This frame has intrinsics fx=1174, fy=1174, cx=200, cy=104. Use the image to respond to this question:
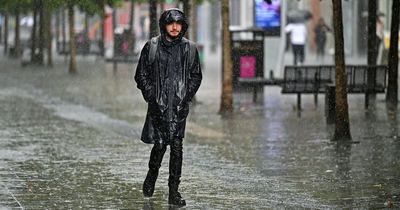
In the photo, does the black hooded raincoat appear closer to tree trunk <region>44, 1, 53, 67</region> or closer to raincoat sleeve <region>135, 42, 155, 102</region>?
raincoat sleeve <region>135, 42, 155, 102</region>

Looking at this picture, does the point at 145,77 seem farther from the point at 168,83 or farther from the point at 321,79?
the point at 321,79

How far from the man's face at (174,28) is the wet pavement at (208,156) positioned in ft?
5.01

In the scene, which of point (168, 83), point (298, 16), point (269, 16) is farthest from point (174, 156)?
point (298, 16)

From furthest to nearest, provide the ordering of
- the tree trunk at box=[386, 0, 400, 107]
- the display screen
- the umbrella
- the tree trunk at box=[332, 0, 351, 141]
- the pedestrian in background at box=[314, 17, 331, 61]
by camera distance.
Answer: the pedestrian in background at box=[314, 17, 331, 61] < the umbrella < the display screen < the tree trunk at box=[386, 0, 400, 107] < the tree trunk at box=[332, 0, 351, 141]

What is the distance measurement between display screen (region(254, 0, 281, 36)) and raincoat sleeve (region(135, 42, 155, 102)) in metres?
21.1

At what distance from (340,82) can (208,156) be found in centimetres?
262

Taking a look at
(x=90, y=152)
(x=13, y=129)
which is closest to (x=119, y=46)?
(x=13, y=129)

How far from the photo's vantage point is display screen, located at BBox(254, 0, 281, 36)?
31.7m

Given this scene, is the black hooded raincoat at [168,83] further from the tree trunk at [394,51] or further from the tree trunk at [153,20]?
the tree trunk at [153,20]

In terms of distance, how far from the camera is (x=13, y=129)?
60.1 feet

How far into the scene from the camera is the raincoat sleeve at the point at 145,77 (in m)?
10.6

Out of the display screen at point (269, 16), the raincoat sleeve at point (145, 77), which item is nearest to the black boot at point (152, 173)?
the raincoat sleeve at point (145, 77)

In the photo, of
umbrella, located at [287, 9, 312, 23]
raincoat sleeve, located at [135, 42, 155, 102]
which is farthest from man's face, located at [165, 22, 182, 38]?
umbrella, located at [287, 9, 312, 23]

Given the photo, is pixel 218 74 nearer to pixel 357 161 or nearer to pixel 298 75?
pixel 298 75
